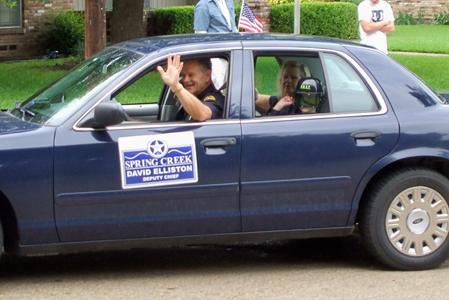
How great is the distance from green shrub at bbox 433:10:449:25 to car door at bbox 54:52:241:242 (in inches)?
1408

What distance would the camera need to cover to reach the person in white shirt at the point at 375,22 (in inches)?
397

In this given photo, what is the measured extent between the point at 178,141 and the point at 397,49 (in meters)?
19.4

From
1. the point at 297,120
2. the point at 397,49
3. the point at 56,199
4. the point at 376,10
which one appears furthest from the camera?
the point at 397,49

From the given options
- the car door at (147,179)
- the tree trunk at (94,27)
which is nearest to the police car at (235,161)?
the car door at (147,179)

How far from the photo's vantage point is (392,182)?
550 cm

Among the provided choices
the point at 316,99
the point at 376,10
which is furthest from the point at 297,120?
the point at 376,10

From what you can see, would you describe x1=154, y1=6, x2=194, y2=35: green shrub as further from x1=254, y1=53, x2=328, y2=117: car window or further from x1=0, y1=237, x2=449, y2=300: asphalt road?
x1=0, y1=237, x2=449, y2=300: asphalt road

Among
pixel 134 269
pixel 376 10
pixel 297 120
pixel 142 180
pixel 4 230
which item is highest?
pixel 376 10

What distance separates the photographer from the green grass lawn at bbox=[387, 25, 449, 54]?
23875mm

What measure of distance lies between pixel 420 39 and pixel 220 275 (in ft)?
78.4

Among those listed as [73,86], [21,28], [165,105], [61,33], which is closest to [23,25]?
[21,28]

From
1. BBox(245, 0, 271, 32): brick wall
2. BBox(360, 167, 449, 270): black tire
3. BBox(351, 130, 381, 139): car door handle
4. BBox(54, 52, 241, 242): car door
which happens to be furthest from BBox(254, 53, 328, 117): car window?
BBox(245, 0, 271, 32): brick wall

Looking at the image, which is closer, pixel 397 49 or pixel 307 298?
pixel 307 298

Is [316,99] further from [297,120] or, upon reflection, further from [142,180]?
[142,180]
